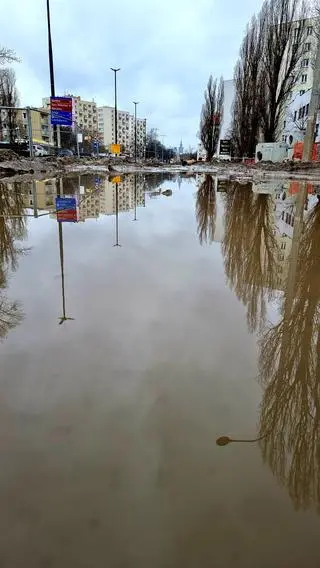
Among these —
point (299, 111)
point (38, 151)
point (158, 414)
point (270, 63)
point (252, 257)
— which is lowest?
point (158, 414)

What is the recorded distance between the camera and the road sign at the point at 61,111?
76.7ft

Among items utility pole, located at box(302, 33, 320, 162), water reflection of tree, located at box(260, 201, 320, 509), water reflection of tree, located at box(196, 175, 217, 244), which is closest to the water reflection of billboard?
water reflection of tree, located at box(196, 175, 217, 244)

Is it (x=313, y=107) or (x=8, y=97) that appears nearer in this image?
(x=313, y=107)

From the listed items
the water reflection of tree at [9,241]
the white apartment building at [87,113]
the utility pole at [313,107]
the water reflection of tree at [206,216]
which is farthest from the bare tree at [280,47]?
the white apartment building at [87,113]

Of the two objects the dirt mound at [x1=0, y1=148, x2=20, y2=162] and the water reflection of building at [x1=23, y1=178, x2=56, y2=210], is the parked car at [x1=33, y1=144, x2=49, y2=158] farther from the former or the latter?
the water reflection of building at [x1=23, y1=178, x2=56, y2=210]

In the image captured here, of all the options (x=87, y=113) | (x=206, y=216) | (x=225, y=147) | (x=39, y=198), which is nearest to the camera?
(x=206, y=216)

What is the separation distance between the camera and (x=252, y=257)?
190 inches

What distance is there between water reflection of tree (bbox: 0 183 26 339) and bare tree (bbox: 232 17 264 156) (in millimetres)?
25494

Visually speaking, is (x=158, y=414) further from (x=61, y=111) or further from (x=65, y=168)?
(x=61, y=111)

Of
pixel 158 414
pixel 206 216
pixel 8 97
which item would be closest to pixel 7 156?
pixel 206 216

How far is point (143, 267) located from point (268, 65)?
92.4 feet

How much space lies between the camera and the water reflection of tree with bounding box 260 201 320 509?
1.59m

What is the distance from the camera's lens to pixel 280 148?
27781 mm

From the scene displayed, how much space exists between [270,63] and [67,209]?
24.9 m
